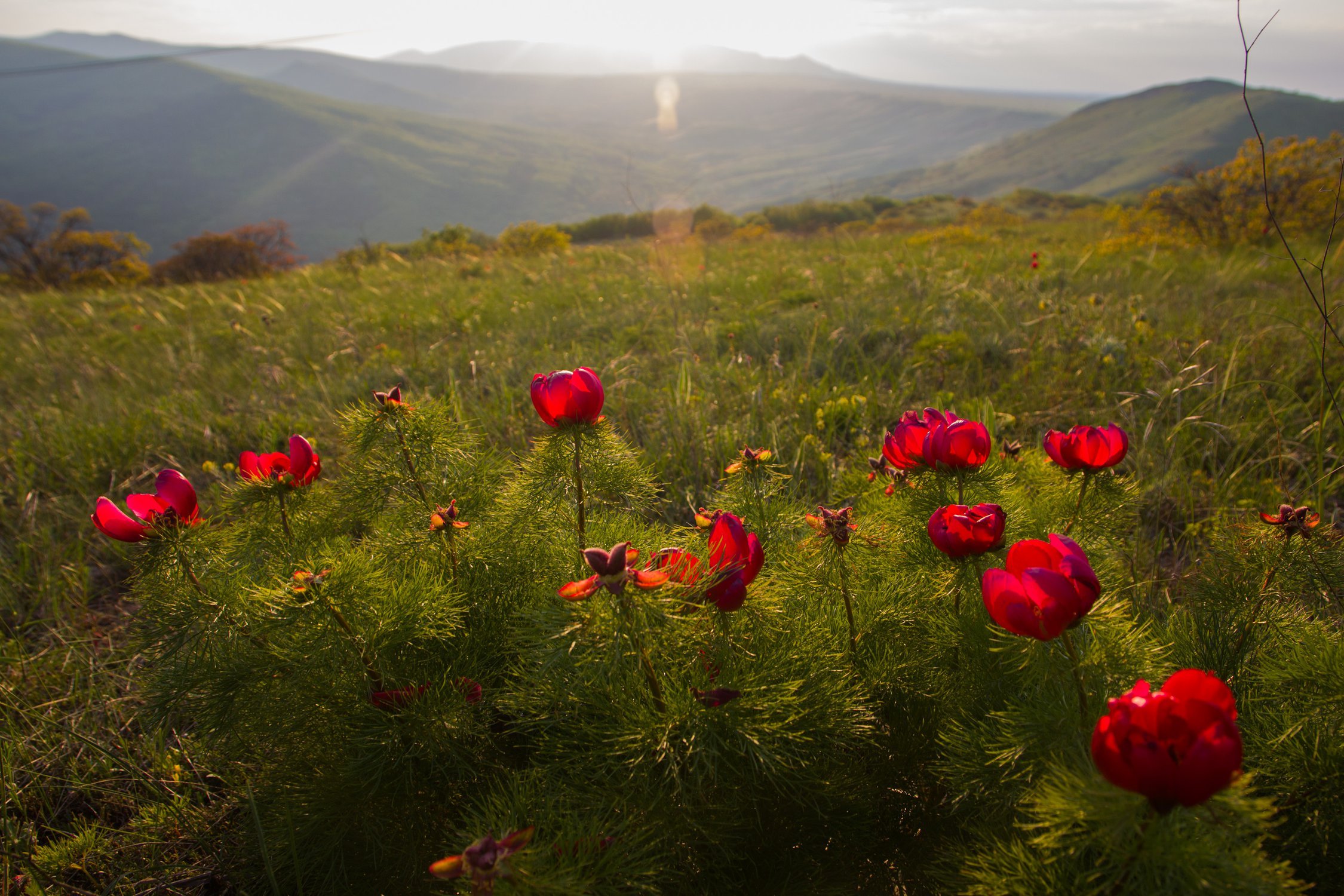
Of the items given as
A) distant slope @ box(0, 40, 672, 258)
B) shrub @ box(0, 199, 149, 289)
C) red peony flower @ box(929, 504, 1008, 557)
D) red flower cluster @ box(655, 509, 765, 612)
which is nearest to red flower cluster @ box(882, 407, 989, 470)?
red peony flower @ box(929, 504, 1008, 557)

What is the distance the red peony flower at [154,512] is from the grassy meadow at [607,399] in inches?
18.5

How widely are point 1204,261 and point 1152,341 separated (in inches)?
158

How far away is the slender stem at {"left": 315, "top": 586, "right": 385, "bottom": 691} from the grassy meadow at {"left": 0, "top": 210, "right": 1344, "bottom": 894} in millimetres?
457

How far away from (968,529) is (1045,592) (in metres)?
0.25

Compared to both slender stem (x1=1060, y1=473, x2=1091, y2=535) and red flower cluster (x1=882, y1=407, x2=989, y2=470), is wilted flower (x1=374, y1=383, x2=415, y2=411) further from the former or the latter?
slender stem (x1=1060, y1=473, x2=1091, y2=535)

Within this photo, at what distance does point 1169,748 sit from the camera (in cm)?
65

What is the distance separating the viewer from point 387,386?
3.92 metres

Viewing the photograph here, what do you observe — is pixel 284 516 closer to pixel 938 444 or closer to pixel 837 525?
pixel 837 525

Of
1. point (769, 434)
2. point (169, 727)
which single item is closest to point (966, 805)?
point (769, 434)

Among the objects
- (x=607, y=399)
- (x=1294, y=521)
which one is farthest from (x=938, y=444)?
(x=607, y=399)

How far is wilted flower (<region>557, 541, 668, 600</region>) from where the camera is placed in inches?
Result: 31.0

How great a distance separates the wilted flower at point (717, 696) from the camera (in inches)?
36.3

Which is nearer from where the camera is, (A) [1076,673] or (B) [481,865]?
(B) [481,865]

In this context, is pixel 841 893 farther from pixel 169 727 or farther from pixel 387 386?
pixel 387 386
